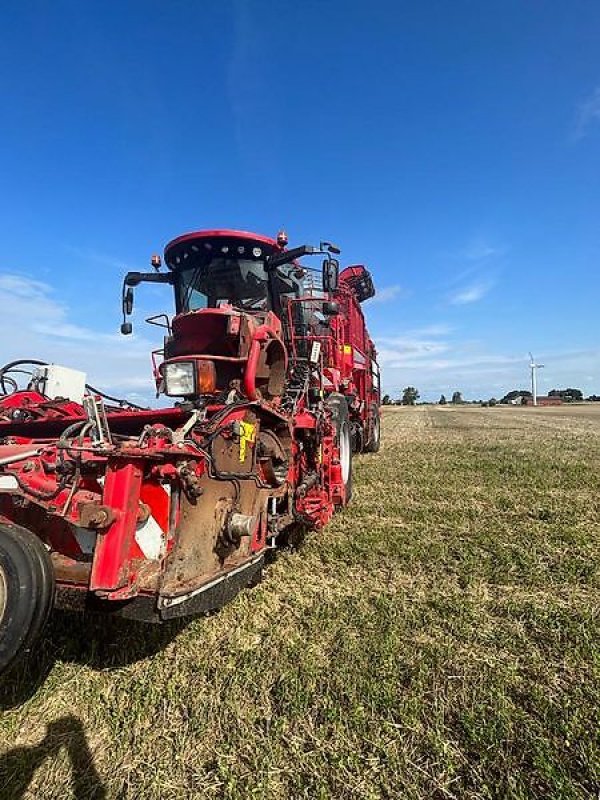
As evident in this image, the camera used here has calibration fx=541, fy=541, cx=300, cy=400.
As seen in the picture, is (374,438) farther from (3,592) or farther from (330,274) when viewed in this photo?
(3,592)

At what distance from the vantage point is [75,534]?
102 inches

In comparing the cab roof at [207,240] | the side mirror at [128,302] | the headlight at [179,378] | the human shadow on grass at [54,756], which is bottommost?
the human shadow on grass at [54,756]

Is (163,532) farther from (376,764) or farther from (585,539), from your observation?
(585,539)

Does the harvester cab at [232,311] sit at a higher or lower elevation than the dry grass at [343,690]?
higher

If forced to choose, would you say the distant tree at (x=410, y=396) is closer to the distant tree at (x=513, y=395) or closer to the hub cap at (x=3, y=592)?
the distant tree at (x=513, y=395)

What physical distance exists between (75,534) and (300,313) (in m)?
3.70

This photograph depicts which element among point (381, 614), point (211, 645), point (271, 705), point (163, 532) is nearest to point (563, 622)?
point (381, 614)

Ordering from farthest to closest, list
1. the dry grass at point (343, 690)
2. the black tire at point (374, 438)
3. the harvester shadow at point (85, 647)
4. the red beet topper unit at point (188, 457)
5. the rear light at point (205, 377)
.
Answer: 1. the black tire at point (374, 438)
2. the rear light at point (205, 377)
3. the harvester shadow at point (85, 647)
4. the red beet topper unit at point (188, 457)
5. the dry grass at point (343, 690)

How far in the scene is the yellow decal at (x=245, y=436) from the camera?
10.1ft

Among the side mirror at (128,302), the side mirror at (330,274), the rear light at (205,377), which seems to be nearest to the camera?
the rear light at (205,377)

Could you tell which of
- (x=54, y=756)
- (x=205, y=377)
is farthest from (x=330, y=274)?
(x=54, y=756)

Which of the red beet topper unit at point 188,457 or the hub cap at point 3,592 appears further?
the red beet topper unit at point 188,457

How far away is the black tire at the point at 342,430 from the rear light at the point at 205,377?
201cm

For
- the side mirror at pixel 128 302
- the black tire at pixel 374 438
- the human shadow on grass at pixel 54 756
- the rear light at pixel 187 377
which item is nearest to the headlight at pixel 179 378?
the rear light at pixel 187 377
